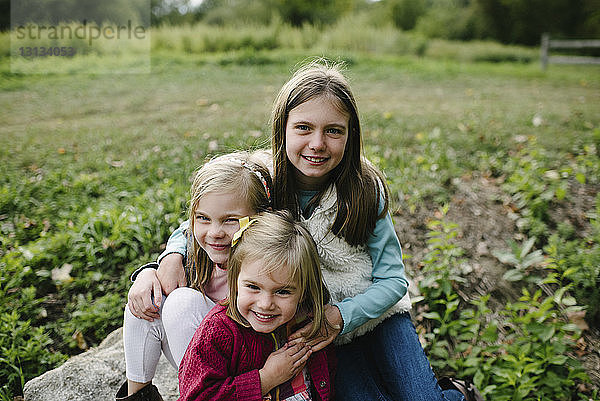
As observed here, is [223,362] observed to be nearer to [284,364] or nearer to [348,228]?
[284,364]

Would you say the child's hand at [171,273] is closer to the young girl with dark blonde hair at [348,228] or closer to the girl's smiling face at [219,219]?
the girl's smiling face at [219,219]

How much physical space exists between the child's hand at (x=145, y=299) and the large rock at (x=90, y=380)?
0.60 meters

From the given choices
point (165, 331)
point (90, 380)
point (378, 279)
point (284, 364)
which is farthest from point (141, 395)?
point (378, 279)

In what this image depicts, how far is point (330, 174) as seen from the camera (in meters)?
1.97

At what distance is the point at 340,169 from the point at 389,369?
32.3 inches

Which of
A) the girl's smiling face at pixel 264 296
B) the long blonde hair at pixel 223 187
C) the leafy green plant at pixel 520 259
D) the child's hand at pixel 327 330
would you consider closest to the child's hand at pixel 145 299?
the long blonde hair at pixel 223 187

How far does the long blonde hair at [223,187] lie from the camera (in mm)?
1717

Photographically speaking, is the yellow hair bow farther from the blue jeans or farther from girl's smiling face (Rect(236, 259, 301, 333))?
the blue jeans

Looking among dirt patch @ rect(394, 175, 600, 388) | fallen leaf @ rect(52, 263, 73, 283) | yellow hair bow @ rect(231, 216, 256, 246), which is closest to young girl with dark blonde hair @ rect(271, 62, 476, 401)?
yellow hair bow @ rect(231, 216, 256, 246)

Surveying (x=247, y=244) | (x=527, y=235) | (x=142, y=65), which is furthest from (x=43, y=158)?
(x=142, y=65)

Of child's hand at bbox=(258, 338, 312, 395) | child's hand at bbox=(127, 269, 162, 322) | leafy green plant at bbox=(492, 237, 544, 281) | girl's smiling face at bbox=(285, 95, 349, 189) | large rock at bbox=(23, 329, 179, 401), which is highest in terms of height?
girl's smiling face at bbox=(285, 95, 349, 189)

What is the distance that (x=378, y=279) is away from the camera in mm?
1911

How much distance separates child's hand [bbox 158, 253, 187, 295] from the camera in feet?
6.01

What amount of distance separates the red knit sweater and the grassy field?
128 cm
